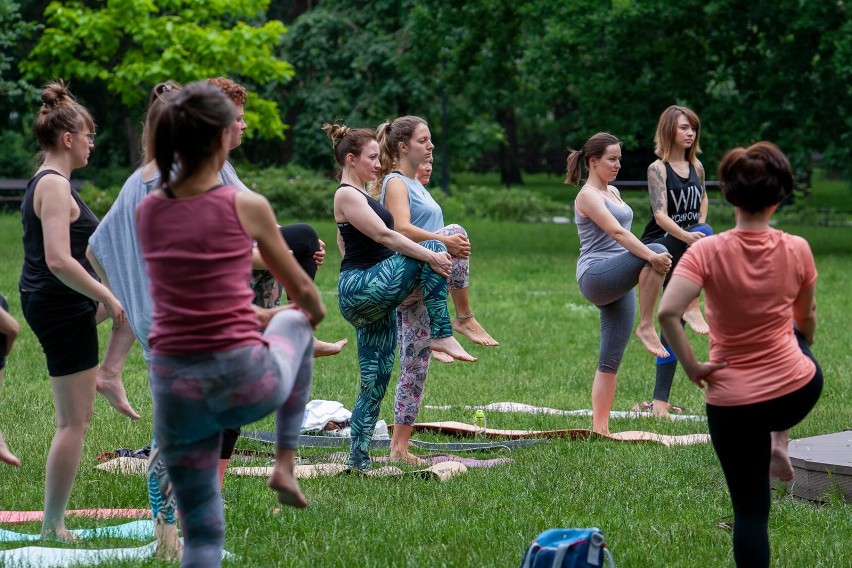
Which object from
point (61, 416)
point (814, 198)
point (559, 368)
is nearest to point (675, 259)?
point (559, 368)

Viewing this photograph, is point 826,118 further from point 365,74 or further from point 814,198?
point 814,198

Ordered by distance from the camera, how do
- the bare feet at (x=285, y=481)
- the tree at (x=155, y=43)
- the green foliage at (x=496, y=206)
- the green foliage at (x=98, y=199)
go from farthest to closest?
the green foliage at (x=496, y=206)
the green foliage at (x=98, y=199)
the tree at (x=155, y=43)
the bare feet at (x=285, y=481)

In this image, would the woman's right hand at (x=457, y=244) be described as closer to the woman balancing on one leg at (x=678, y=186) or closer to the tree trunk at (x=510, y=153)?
the woman balancing on one leg at (x=678, y=186)

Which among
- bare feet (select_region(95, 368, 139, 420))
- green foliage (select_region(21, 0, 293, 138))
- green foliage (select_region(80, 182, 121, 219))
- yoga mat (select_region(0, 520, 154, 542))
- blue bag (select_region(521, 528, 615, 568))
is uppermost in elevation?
green foliage (select_region(21, 0, 293, 138))

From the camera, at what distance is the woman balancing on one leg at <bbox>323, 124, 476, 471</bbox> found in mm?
6793

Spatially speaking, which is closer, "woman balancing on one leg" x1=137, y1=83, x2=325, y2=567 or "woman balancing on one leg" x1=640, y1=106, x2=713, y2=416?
"woman balancing on one leg" x1=137, y1=83, x2=325, y2=567

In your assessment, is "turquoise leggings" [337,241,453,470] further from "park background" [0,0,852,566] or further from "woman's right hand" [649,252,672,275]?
"woman's right hand" [649,252,672,275]

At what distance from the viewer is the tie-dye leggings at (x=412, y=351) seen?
747 centimetres

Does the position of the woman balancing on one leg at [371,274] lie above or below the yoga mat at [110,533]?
above

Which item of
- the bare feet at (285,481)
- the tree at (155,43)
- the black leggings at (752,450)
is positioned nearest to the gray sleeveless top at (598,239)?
the black leggings at (752,450)

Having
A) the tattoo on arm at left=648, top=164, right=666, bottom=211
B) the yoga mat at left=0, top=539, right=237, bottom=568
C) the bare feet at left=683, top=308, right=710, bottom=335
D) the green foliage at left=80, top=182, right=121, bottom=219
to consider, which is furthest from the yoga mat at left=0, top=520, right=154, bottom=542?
the green foliage at left=80, top=182, right=121, bottom=219

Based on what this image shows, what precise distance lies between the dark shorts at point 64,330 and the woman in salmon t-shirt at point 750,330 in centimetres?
268

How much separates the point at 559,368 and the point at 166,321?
28.1ft

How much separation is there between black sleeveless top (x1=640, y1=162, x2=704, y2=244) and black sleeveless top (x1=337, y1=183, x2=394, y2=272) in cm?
298
